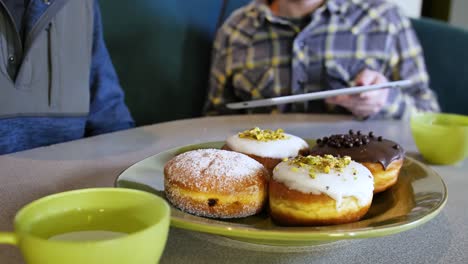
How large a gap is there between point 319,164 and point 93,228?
0.31 m

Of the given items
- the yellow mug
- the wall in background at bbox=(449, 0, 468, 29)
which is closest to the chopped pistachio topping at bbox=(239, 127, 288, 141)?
the yellow mug

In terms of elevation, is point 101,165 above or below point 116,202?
below

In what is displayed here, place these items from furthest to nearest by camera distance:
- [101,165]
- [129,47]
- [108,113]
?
1. [129,47]
2. [108,113]
3. [101,165]

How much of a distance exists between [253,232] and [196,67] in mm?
1288

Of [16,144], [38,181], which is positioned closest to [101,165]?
[38,181]

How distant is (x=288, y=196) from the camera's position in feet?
2.10

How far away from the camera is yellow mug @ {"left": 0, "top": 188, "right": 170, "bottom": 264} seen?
42 centimetres

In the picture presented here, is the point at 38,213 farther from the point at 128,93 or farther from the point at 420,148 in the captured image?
the point at 128,93

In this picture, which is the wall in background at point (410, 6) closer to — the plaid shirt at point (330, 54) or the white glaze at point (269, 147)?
the plaid shirt at point (330, 54)

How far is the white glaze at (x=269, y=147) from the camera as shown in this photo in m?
0.78

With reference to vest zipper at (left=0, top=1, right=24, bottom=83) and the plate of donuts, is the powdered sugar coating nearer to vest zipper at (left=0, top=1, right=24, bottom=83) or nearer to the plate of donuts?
the plate of donuts

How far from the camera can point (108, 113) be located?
1328 millimetres

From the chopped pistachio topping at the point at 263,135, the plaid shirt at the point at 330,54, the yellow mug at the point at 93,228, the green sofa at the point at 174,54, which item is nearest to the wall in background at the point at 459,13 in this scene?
the green sofa at the point at 174,54

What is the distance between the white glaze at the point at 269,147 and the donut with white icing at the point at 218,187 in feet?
0.27
